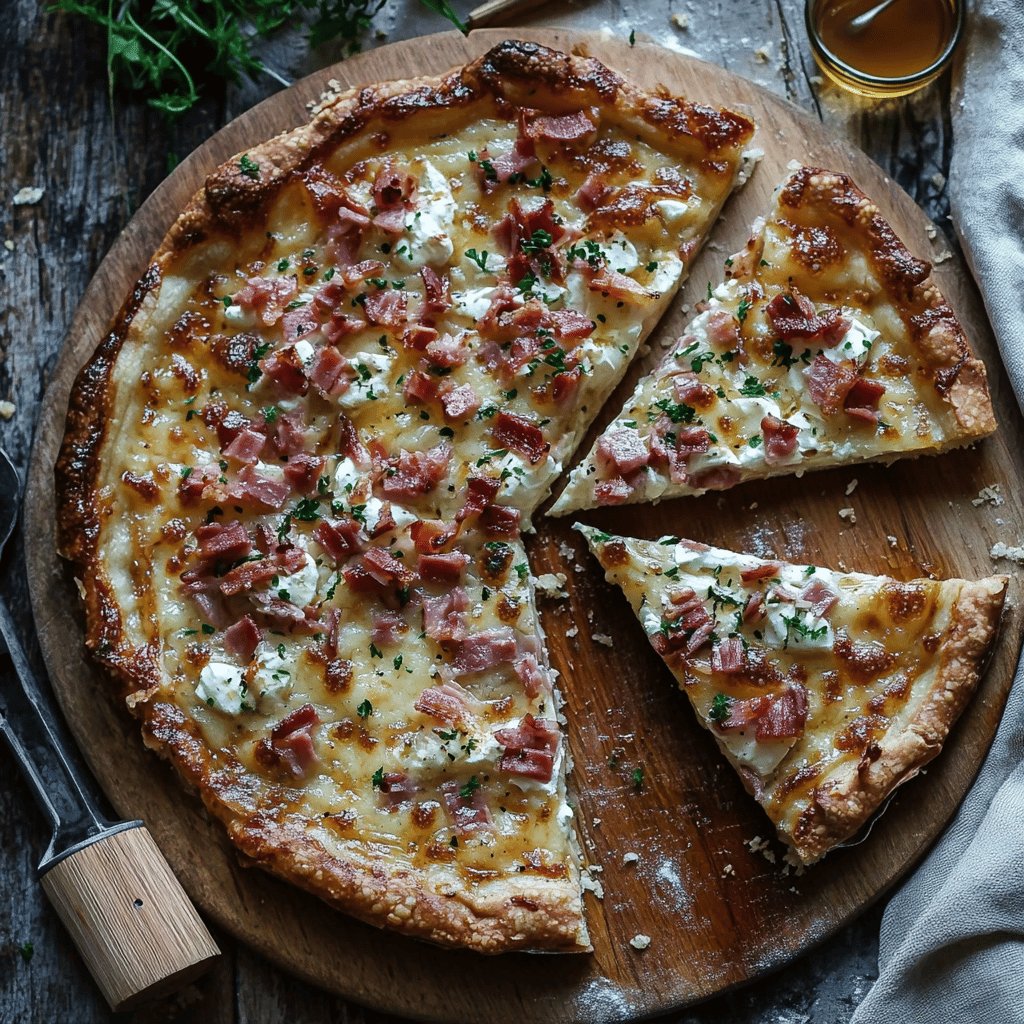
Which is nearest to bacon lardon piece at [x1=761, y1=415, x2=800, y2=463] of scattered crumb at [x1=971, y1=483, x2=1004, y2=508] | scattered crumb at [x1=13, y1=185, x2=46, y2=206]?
A: scattered crumb at [x1=971, y1=483, x2=1004, y2=508]

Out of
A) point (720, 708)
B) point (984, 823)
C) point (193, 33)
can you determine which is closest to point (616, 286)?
point (720, 708)

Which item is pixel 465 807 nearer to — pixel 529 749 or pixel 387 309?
pixel 529 749

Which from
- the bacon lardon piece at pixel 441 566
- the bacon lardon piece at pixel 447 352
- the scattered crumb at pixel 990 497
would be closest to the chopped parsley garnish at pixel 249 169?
the bacon lardon piece at pixel 447 352

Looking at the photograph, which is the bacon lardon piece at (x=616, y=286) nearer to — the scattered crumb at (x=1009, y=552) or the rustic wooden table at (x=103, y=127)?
the rustic wooden table at (x=103, y=127)

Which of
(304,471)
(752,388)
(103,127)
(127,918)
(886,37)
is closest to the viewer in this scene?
(127,918)

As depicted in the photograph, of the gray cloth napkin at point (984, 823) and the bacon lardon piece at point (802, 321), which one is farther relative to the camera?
the bacon lardon piece at point (802, 321)

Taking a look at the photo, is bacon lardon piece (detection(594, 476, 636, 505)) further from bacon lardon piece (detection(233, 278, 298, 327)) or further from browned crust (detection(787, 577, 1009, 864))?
bacon lardon piece (detection(233, 278, 298, 327))

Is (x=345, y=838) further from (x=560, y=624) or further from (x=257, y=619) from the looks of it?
(x=560, y=624)
